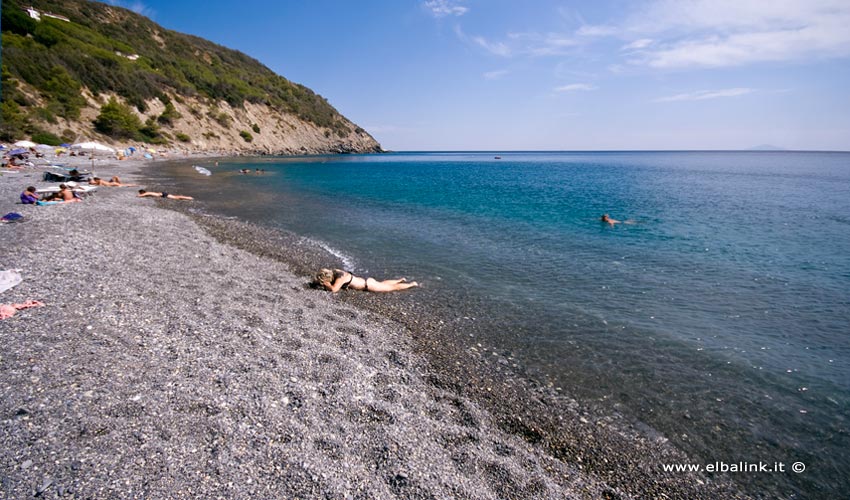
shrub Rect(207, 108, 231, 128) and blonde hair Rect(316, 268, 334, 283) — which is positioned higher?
shrub Rect(207, 108, 231, 128)

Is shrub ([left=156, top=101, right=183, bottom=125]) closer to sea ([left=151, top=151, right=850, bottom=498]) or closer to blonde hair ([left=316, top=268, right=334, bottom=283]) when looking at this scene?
sea ([left=151, top=151, right=850, bottom=498])

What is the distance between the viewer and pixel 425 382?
752cm

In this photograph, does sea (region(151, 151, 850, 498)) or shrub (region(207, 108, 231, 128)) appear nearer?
sea (region(151, 151, 850, 498))

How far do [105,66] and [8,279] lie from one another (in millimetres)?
87325

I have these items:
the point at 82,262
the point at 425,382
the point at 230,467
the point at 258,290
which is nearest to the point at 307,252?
the point at 258,290

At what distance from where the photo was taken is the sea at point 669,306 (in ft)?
22.6

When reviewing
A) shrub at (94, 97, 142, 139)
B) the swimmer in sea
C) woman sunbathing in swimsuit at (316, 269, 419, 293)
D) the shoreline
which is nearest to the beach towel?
the shoreline

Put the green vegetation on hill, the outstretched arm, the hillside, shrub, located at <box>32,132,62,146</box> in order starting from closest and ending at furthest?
the outstretched arm
shrub, located at <box>32,132,62,146</box>
the green vegetation on hill
the hillside

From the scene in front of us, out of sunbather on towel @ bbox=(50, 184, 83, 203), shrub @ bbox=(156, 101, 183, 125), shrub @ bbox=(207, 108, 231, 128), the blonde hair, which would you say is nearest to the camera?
the blonde hair

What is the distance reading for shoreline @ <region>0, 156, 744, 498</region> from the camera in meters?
4.72

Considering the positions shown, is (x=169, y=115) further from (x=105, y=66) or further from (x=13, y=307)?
(x=13, y=307)

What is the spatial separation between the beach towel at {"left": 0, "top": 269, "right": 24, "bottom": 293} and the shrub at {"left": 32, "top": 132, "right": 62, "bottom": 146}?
57094mm

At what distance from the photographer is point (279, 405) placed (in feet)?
19.7

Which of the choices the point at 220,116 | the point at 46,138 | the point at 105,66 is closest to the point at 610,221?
the point at 46,138
